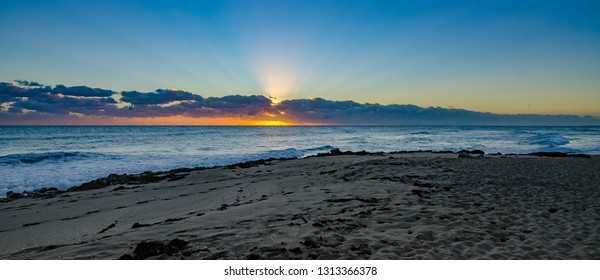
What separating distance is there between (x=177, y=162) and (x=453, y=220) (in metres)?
24.9

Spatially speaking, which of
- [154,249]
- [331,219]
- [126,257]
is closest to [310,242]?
[331,219]

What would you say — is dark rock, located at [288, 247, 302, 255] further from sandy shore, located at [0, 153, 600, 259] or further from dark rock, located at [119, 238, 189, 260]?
dark rock, located at [119, 238, 189, 260]

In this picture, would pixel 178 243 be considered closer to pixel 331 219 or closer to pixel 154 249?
pixel 154 249

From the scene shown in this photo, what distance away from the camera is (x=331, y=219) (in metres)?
7.35

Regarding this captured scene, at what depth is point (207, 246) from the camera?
18.6ft

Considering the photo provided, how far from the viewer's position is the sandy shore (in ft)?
18.3

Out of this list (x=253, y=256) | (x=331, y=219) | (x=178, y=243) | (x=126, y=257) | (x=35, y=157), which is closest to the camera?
(x=126, y=257)

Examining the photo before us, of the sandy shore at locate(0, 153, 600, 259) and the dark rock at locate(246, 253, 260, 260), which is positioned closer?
the dark rock at locate(246, 253, 260, 260)

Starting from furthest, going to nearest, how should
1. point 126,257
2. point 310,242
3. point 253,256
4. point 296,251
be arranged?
1. point 310,242
2. point 296,251
3. point 253,256
4. point 126,257

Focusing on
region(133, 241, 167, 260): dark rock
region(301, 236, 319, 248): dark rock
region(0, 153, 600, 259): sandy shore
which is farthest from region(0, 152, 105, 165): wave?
region(301, 236, 319, 248): dark rock

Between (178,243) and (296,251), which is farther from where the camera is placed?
(178,243)

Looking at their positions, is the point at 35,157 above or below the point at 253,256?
below

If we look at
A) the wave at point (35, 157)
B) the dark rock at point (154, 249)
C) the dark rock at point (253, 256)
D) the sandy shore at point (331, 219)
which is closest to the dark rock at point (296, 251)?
the sandy shore at point (331, 219)

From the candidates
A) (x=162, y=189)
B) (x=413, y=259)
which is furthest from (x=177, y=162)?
(x=413, y=259)
